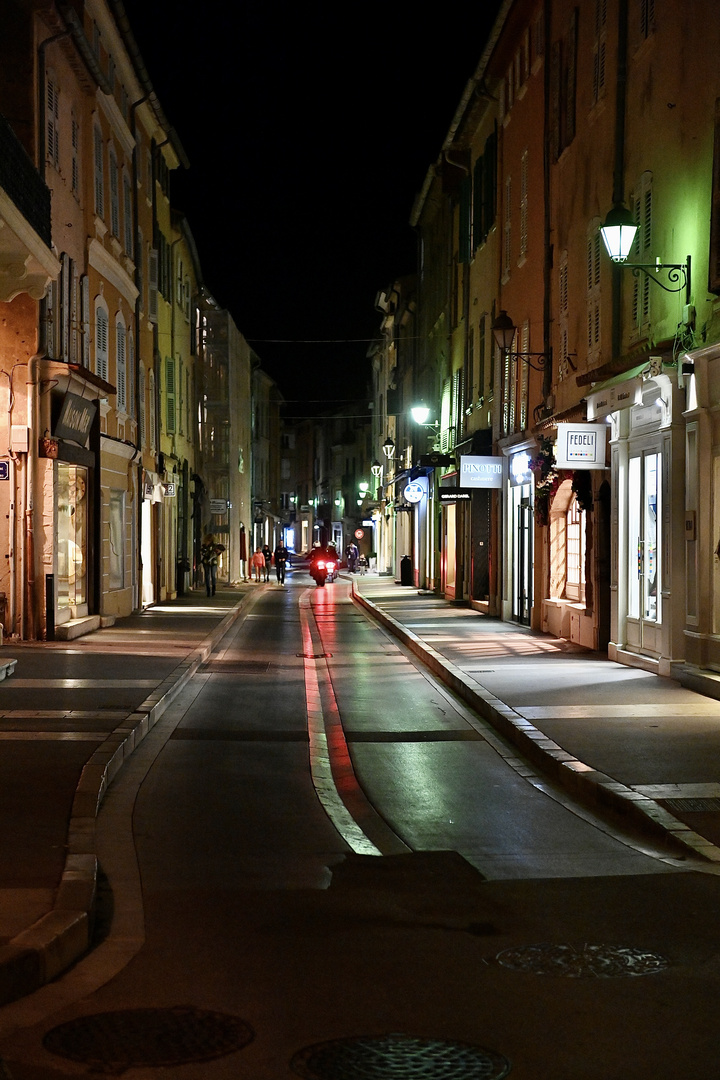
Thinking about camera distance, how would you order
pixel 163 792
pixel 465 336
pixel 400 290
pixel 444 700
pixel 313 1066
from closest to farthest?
pixel 313 1066
pixel 163 792
pixel 444 700
pixel 465 336
pixel 400 290

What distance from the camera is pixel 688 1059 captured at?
173 inches

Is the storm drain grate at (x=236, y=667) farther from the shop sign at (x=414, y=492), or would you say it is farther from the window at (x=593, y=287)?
the shop sign at (x=414, y=492)

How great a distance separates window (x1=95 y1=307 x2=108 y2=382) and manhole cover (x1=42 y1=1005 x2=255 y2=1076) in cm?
2158

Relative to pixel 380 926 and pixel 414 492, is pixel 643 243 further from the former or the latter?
pixel 414 492

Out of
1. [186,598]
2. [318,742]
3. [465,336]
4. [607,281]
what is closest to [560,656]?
[607,281]

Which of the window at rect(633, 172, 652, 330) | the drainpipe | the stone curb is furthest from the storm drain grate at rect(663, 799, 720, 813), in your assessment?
the drainpipe

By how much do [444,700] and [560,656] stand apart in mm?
4181

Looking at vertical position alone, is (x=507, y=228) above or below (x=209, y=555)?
above

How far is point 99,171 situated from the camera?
2588 cm

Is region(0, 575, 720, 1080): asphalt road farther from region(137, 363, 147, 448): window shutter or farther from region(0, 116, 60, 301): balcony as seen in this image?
A: region(137, 363, 147, 448): window shutter

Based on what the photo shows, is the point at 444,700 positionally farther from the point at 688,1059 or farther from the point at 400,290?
the point at 400,290

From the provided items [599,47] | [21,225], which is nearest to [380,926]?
[21,225]

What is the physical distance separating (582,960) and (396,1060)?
1.41 metres

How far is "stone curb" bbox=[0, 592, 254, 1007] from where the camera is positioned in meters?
5.13
